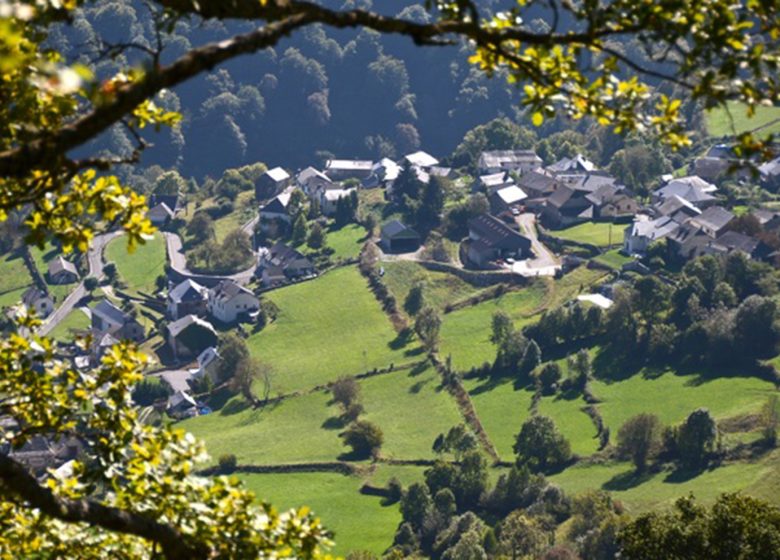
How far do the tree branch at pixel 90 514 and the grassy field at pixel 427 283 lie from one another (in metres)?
96.1

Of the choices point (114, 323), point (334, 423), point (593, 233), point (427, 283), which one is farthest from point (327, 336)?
point (593, 233)

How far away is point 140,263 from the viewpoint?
129250 millimetres

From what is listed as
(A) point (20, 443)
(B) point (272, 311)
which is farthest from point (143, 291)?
(A) point (20, 443)

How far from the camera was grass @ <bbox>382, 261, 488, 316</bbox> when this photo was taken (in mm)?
108875

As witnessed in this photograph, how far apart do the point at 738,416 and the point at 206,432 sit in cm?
3682

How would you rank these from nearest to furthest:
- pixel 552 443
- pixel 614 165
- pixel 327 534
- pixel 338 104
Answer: pixel 327 534 → pixel 552 443 → pixel 614 165 → pixel 338 104

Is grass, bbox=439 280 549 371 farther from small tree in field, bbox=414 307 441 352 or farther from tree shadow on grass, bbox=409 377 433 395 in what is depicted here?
tree shadow on grass, bbox=409 377 433 395

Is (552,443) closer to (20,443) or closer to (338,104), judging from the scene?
(20,443)

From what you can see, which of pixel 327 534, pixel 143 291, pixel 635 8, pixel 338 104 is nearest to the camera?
pixel 635 8

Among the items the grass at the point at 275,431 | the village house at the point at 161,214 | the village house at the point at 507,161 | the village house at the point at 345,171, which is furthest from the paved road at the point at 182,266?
the village house at the point at 507,161

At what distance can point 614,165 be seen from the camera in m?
143

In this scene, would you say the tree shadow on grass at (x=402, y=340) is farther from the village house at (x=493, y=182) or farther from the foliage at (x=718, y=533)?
the foliage at (x=718, y=533)

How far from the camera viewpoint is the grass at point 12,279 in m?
121

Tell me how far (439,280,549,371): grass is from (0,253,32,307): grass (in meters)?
44.4
